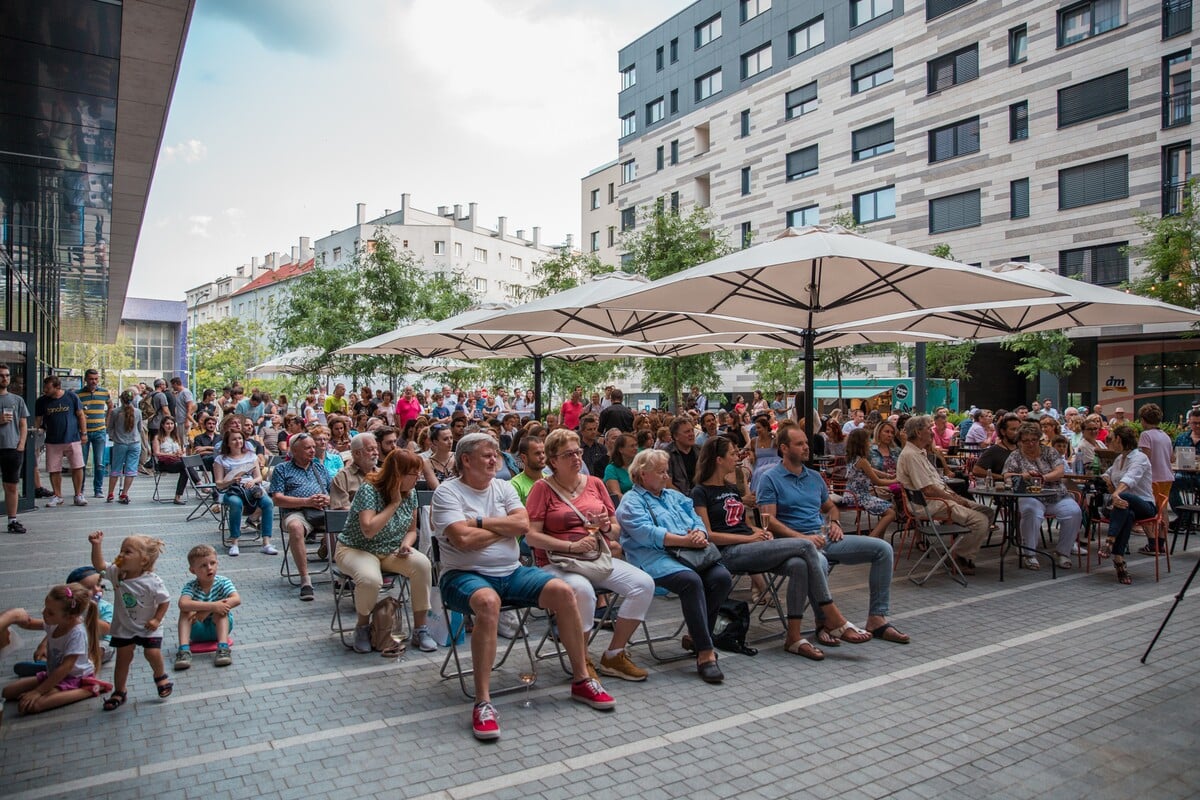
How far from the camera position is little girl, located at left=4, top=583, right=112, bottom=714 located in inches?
181

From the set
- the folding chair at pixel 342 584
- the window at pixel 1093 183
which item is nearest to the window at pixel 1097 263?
the window at pixel 1093 183

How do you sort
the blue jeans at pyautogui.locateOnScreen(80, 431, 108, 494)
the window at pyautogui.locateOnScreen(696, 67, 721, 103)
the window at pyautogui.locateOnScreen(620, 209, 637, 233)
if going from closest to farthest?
the blue jeans at pyautogui.locateOnScreen(80, 431, 108, 494), the window at pyautogui.locateOnScreen(696, 67, 721, 103), the window at pyautogui.locateOnScreen(620, 209, 637, 233)

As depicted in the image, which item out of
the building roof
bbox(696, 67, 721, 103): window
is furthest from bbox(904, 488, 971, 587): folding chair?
the building roof

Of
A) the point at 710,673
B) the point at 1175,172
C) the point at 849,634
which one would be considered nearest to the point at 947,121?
the point at 1175,172

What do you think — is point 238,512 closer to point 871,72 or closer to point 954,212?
point 954,212

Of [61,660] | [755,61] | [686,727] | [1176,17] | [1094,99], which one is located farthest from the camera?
[755,61]

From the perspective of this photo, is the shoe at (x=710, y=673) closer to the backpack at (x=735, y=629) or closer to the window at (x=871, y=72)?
the backpack at (x=735, y=629)

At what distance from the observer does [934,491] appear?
7668mm

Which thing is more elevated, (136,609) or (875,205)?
(875,205)

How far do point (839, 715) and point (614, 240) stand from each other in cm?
5168

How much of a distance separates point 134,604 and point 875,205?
3587 cm

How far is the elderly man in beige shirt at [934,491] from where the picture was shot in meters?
7.70

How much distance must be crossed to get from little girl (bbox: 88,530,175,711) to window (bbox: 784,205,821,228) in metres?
36.5

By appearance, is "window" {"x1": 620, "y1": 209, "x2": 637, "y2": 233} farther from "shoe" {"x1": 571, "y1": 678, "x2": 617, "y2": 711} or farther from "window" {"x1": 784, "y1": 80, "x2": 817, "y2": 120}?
"shoe" {"x1": 571, "y1": 678, "x2": 617, "y2": 711}
